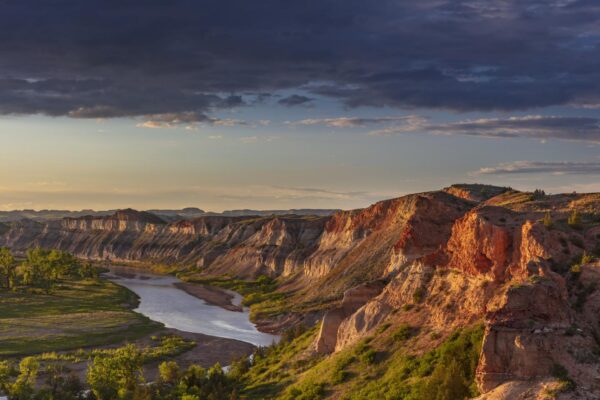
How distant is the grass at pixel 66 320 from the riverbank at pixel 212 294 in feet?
51.5

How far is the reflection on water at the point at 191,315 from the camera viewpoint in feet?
304

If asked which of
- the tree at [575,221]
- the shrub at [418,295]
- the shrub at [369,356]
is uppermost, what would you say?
the tree at [575,221]

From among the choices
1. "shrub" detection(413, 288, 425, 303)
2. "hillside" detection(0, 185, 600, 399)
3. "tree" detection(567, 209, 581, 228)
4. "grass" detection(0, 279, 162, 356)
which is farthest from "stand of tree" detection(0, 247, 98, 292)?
"tree" detection(567, 209, 581, 228)

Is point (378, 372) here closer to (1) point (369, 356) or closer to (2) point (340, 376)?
(1) point (369, 356)

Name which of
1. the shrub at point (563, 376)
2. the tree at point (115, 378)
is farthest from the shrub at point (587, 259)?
the tree at point (115, 378)

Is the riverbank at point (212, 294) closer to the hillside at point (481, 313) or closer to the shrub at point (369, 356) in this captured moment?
the hillside at point (481, 313)

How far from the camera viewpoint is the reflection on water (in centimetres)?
9275

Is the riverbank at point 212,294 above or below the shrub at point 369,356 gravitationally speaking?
below

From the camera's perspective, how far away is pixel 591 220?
44.1m

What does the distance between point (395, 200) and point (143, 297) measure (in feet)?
195

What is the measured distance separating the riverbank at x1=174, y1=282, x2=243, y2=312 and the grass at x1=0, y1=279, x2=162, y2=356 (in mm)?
15692

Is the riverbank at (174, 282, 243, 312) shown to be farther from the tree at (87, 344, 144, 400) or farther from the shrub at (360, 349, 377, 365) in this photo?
the shrub at (360, 349, 377, 365)

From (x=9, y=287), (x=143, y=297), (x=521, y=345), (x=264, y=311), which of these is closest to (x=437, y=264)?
(x=521, y=345)

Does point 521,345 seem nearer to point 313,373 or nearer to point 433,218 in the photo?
point 313,373
